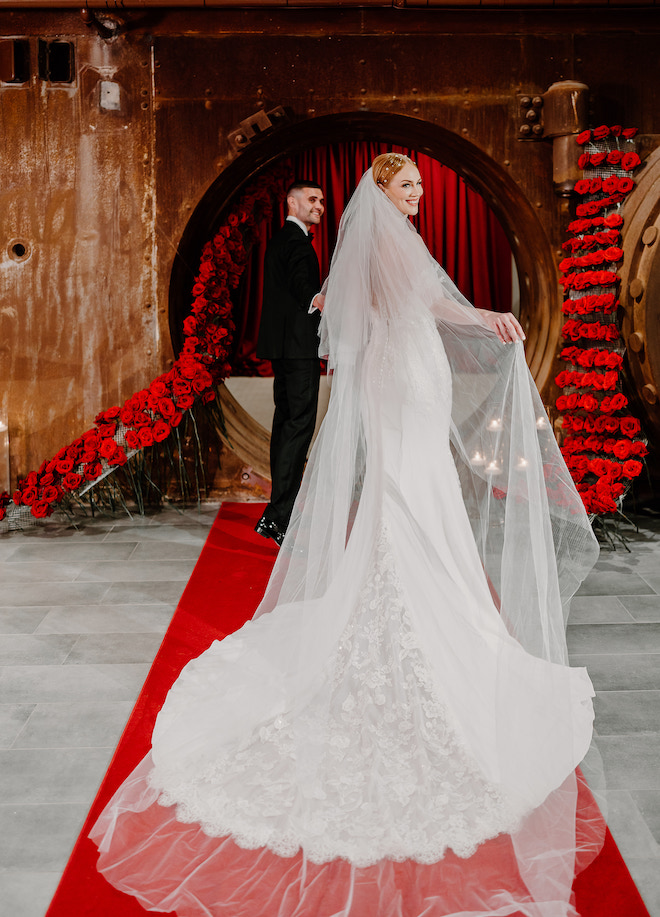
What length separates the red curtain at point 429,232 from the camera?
25.3ft

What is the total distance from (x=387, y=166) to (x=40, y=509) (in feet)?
9.62

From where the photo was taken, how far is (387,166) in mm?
2820

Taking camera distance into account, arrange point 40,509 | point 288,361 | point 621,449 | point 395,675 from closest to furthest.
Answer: point 395,675 → point 621,449 → point 288,361 → point 40,509

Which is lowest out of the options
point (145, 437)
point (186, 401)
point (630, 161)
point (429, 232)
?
point (145, 437)

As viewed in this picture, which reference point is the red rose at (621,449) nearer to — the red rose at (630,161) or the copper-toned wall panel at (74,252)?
the red rose at (630,161)

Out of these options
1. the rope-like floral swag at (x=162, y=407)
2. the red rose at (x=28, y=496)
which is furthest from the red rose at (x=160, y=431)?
the red rose at (x=28, y=496)

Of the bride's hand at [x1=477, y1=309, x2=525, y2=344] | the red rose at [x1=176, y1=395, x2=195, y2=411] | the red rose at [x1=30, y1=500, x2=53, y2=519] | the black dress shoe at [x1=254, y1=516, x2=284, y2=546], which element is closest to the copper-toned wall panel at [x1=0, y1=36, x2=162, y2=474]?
the red rose at [x1=176, y1=395, x2=195, y2=411]

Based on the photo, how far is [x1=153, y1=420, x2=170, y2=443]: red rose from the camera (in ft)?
16.4

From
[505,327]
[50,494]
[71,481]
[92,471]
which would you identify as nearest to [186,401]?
[92,471]

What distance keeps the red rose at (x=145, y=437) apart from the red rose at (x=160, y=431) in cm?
2

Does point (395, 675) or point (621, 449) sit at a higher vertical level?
point (621, 449)

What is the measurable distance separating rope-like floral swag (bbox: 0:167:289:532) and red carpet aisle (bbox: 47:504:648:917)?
671mm

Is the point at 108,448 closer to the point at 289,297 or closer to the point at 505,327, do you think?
the point at 289,297

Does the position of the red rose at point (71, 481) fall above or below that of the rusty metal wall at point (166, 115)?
below
